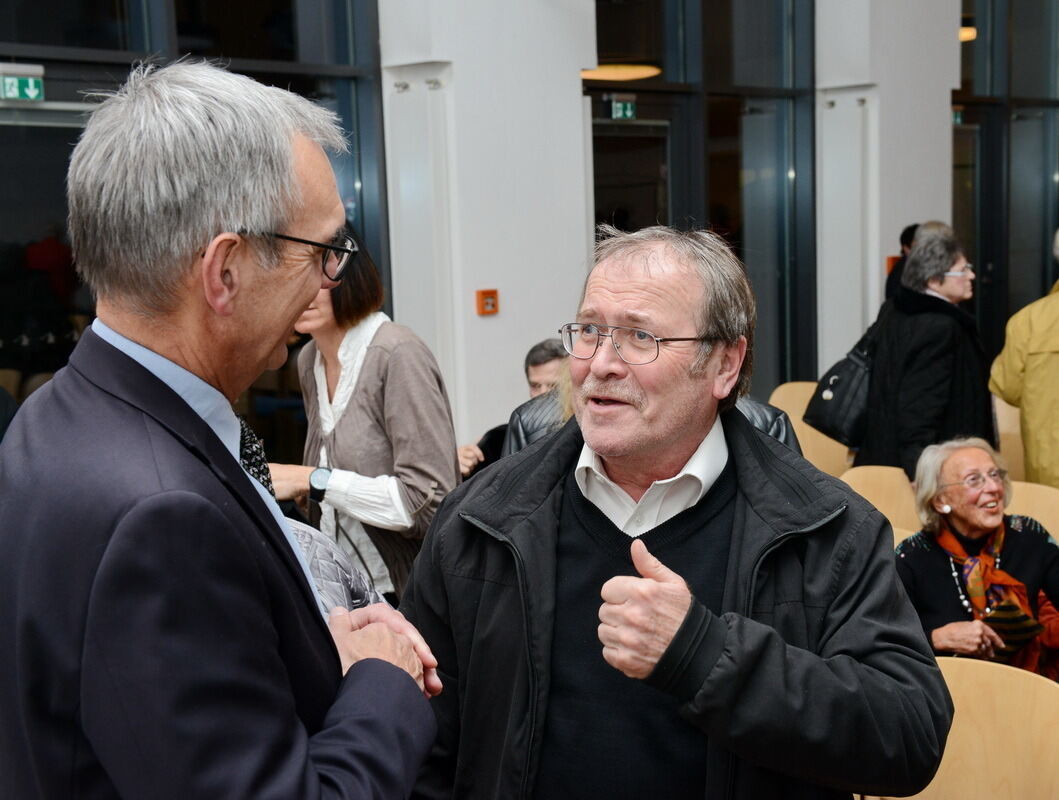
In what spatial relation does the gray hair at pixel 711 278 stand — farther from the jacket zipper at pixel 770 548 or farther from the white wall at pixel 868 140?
the white wall at pixel 868 140

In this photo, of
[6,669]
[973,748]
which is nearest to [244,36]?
[973,748]

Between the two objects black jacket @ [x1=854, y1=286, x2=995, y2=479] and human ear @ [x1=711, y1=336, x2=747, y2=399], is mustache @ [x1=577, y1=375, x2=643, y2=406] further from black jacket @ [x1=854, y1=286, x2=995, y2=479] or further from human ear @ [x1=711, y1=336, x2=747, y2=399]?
black jacket @ [x1=854, y1=286, x2=995, y2=479]

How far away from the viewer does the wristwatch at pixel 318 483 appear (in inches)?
126

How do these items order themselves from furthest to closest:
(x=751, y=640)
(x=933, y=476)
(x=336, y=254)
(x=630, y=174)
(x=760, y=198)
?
(x=760, y=198) < (x=630, y=174) < (x=933, y=476) < (x=751, y=640) < (x=336, y=254)

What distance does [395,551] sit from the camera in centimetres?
344

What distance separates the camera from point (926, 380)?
16.9 ft

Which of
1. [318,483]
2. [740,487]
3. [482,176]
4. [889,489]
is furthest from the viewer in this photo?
Result: [482,176]

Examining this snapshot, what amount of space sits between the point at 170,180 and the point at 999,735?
2.24 meters

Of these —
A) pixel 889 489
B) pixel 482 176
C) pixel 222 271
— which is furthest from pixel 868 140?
pixel 222 271

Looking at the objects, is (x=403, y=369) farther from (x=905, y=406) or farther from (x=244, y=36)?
(x=244, y=36)

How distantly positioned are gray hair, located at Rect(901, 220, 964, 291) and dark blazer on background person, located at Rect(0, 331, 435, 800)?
4.67 meters

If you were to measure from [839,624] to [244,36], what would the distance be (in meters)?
4.92

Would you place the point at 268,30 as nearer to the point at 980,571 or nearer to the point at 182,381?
the point at 980,571

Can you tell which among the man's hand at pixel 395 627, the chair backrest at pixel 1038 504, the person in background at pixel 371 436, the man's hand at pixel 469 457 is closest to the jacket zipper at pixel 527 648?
the man's hand at pixel 395 627
